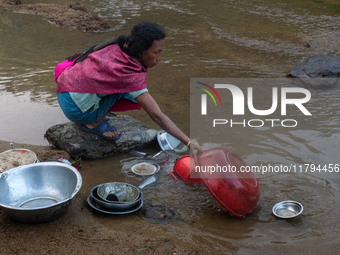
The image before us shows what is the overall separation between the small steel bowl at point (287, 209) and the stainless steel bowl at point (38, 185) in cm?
168

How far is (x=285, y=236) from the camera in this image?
8.75ft

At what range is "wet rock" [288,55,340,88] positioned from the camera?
18.4 ft

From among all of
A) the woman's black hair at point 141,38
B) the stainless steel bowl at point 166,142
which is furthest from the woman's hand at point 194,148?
the stainless steel bowl at point 166,142

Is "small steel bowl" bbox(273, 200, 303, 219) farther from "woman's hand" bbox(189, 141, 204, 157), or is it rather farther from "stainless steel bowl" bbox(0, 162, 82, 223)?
"stainless steel bowl" bbox(0, 162, 82, 223)

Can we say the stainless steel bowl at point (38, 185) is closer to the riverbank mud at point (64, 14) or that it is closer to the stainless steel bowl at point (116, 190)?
the stainless steel bowl at point (116, 190)

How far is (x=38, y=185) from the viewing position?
298cm

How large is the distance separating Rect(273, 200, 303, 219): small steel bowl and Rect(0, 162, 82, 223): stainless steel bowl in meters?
1.68

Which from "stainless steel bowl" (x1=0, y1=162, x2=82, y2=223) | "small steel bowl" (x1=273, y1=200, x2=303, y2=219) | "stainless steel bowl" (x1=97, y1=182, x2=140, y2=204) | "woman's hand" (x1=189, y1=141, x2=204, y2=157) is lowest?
"small steel bowl" (x1=273, y1=200, x2=303, y2=219)

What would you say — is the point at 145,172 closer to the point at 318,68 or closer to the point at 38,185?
the point at 38,185

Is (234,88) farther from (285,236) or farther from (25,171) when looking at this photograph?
(25,171)

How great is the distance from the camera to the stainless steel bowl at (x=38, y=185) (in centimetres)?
282

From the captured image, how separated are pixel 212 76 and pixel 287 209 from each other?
3443 mm

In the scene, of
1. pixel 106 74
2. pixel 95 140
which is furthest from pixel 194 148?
pixel 95 140

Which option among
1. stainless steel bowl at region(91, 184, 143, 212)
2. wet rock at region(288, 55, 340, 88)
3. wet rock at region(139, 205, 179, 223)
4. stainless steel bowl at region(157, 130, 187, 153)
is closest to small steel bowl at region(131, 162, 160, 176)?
stainless steel bowl at region(157, 130, 187, 153)
